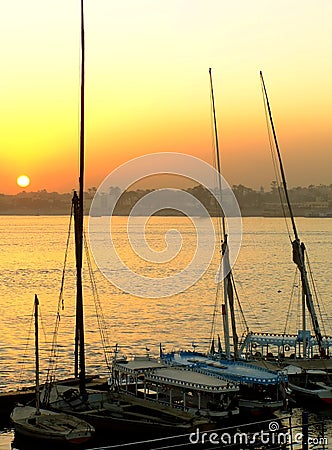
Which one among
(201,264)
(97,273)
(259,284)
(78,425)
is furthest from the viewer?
(201,264)

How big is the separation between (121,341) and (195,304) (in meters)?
31.7

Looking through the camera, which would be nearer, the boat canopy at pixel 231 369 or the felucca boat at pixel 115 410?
the felucca boat at pixel 115 410

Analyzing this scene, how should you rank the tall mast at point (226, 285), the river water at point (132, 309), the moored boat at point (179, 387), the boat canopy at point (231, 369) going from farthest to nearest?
the river water at point (132, 309), the tall mast at point (226, 285), the boat canopy at point (231, 369), the moored boat at point (179, 387)

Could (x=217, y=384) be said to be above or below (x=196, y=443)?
above

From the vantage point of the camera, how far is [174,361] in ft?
128

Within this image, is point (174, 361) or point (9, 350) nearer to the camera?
point (174, 361)

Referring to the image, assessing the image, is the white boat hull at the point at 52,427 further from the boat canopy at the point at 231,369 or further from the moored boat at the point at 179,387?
the boat canopy at the point at 231,369

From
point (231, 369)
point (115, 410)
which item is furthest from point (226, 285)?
point (115, 410)

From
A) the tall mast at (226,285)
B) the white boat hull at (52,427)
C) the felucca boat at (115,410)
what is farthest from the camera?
the tall mast at (226,285)

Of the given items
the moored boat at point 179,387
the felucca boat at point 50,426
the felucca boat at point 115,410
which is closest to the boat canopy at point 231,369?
the moored boat at point 179,387

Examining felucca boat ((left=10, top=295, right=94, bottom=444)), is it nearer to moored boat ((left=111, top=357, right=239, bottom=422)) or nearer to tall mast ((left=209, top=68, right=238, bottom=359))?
moored boat ((left=111, top=357, right=239, bottom=422))

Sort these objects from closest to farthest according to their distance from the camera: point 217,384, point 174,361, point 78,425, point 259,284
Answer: point 78,425 < point 217,384 < point 174,361 < point 259,284

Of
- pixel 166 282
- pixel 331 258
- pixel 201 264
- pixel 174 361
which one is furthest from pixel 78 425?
pixel 331 258

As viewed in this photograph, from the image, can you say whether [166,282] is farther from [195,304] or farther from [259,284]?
[195,304]
